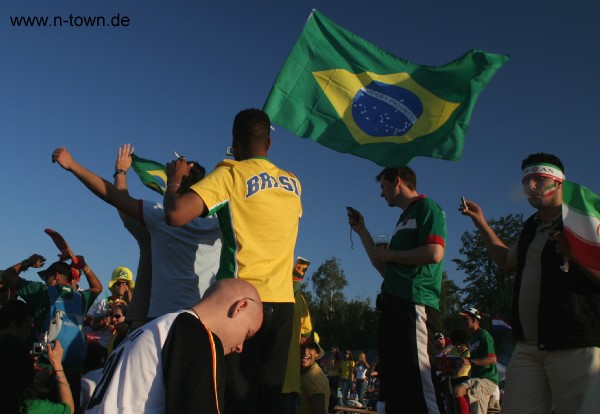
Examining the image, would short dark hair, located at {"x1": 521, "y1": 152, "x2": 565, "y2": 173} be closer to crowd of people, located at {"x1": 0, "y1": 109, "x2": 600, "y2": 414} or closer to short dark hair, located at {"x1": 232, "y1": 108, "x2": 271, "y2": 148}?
crowd of people, located at {"x1": 0, "y1": 109, "x2": 600, "y2": 414}

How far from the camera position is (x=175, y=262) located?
15.6 ft

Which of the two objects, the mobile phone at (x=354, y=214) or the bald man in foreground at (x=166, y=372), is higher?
the mobile phone at (x=354, y=214)

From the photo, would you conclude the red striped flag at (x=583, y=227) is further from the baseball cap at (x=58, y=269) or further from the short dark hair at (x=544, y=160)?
the baseball cap at (x=58, y=269)

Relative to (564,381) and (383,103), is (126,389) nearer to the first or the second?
(564,381)

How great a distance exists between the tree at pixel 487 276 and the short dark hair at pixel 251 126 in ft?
191

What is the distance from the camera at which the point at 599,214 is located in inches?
165

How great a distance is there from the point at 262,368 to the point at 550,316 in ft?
6.65

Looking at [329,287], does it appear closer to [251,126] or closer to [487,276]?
[487,276]

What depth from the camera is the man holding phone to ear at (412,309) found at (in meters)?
4.76

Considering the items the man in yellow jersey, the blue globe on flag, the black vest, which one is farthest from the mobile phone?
the black vest

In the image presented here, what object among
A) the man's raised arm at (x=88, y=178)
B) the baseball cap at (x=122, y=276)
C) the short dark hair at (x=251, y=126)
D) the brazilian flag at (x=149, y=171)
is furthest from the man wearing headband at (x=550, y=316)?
the baseball cap at (x=122, y=276)

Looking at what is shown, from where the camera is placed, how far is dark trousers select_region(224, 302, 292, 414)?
371cm

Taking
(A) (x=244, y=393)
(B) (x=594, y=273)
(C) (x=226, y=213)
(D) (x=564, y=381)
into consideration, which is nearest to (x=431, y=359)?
(D) (x=564, y=381)

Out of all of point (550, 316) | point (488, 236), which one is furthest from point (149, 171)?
point (550, 316)
